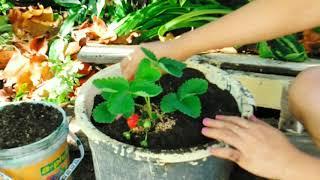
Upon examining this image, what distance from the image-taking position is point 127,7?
2.73 metres

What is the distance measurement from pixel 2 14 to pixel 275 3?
1967 mm

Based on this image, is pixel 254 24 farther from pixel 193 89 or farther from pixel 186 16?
pixel 186 16

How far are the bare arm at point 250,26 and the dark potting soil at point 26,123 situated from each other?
46cm

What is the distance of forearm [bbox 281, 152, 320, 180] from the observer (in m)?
1.43

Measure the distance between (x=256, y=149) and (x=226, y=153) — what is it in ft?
0.29

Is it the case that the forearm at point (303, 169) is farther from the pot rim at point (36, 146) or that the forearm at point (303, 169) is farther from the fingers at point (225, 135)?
the pot rim at point (36, 146)

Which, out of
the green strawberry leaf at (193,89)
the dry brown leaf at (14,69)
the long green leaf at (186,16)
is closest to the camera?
the green strawberry leaf at (193,89)

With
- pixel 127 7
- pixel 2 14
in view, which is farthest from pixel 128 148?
pixel 2 14

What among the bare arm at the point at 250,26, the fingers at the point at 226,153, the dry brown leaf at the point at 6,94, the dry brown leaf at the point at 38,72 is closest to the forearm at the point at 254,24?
the bare arm at the point at 250,26

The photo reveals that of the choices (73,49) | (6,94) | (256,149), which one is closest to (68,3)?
(73,49)

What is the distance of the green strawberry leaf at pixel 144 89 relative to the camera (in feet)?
4.76

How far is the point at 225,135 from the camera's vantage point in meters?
1.45

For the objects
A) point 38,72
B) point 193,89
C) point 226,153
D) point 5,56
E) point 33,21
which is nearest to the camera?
point 226,153

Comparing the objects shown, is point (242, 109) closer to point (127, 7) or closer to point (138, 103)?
point (138, 103)
